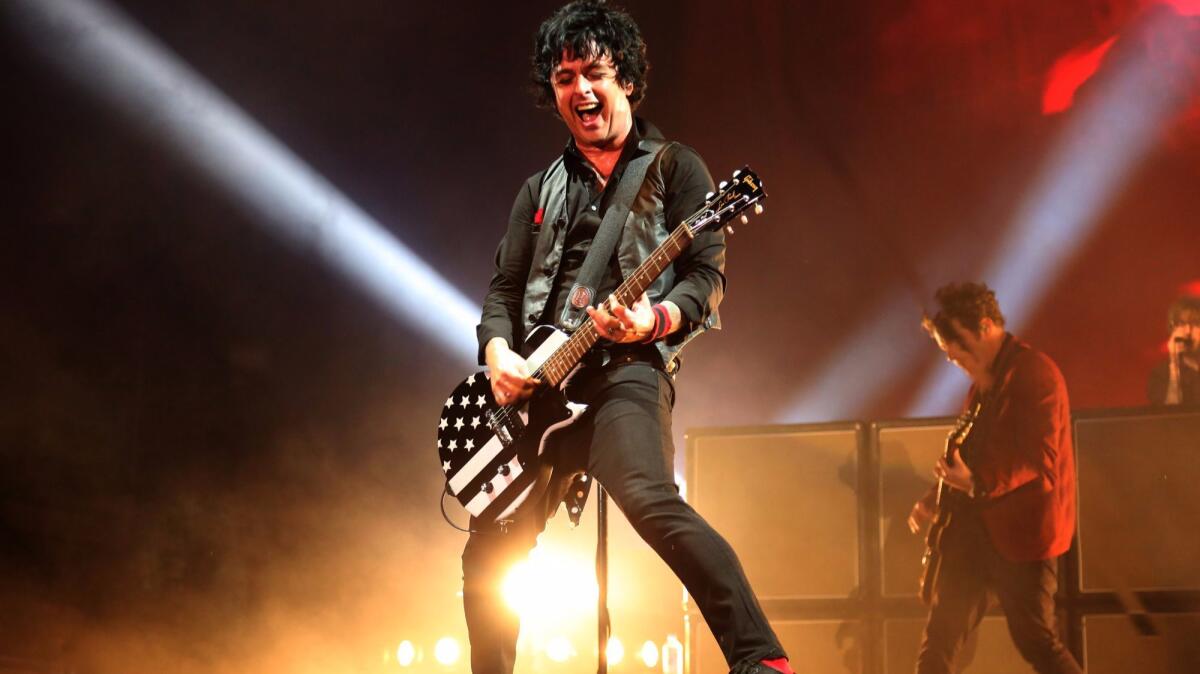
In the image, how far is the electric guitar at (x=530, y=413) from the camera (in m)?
2.41

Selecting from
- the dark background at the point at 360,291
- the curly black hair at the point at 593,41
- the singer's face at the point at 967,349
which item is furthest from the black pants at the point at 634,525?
the dark background at the point at 360,291

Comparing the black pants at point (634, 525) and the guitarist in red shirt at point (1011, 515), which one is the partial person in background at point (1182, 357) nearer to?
the guitarist in red shirt at point (1011, 515)

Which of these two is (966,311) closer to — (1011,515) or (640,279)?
(1011,515)

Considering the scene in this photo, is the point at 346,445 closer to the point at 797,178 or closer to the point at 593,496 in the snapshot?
the point at 593,496

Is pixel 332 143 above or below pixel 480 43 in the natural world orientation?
below

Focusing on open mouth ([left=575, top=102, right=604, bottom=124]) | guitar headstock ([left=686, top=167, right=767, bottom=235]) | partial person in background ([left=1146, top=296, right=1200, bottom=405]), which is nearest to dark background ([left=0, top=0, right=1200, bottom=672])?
partial person in background ([left=1146, top=296, right=1200, bottom=405])

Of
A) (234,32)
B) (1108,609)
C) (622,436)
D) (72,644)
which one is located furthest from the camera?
(234,32)

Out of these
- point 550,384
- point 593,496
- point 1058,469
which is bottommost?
point 550,384

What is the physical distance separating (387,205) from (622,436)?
13.3ft

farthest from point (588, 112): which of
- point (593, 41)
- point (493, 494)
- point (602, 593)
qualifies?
point (602, 593)

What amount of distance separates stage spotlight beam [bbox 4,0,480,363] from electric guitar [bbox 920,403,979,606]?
2.81m

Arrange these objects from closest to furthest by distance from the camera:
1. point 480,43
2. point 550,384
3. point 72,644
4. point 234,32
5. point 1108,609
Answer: point 550,384, point 1108,609, point 72,644, point 234,32, point 480,43

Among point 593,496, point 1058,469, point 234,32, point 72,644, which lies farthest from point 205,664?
point 1058,469

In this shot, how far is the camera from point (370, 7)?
6.12 metres
